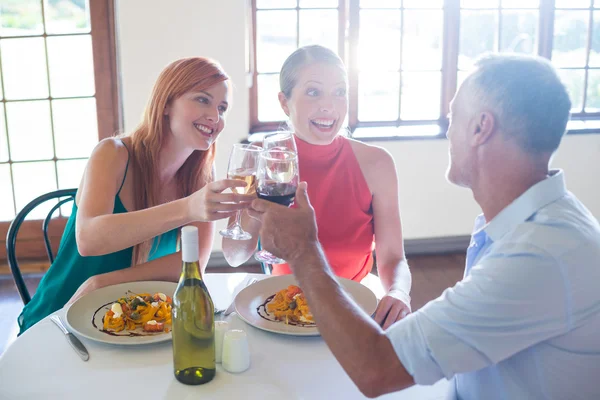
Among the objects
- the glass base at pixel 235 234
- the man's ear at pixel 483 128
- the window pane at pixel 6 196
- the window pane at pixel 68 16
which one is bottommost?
the window pane at pixel 6 196

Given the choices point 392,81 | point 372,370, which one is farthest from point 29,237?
point 372,370

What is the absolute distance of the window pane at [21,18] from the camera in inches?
143

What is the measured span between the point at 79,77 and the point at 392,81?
2090 millimetres

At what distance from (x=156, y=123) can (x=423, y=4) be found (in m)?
2.83

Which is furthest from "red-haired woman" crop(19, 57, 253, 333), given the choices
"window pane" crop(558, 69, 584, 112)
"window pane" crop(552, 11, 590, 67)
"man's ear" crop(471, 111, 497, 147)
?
"window pane" crop(558, 69, 584, 112)

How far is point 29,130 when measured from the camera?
3832 mm

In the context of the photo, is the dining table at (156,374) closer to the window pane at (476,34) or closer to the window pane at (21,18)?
the window pane at (21,18)

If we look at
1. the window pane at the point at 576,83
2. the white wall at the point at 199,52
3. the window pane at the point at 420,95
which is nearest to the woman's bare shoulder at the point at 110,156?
the white wall at the point at 199,52

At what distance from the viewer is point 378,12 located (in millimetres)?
4086

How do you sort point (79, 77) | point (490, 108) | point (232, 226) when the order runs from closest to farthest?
point (490, 108) < point (232, 226) < point (79, 77)

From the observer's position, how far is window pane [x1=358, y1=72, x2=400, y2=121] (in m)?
4.21

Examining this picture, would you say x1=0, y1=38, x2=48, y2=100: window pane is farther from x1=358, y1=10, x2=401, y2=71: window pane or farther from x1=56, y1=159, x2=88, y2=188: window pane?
x1=358, y1=10, x2=401, y2=71: window pane

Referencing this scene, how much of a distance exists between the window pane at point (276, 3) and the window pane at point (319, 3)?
0.19 feet

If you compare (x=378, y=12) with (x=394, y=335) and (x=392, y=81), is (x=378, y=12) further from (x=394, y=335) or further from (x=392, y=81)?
(x=394, y=335)
